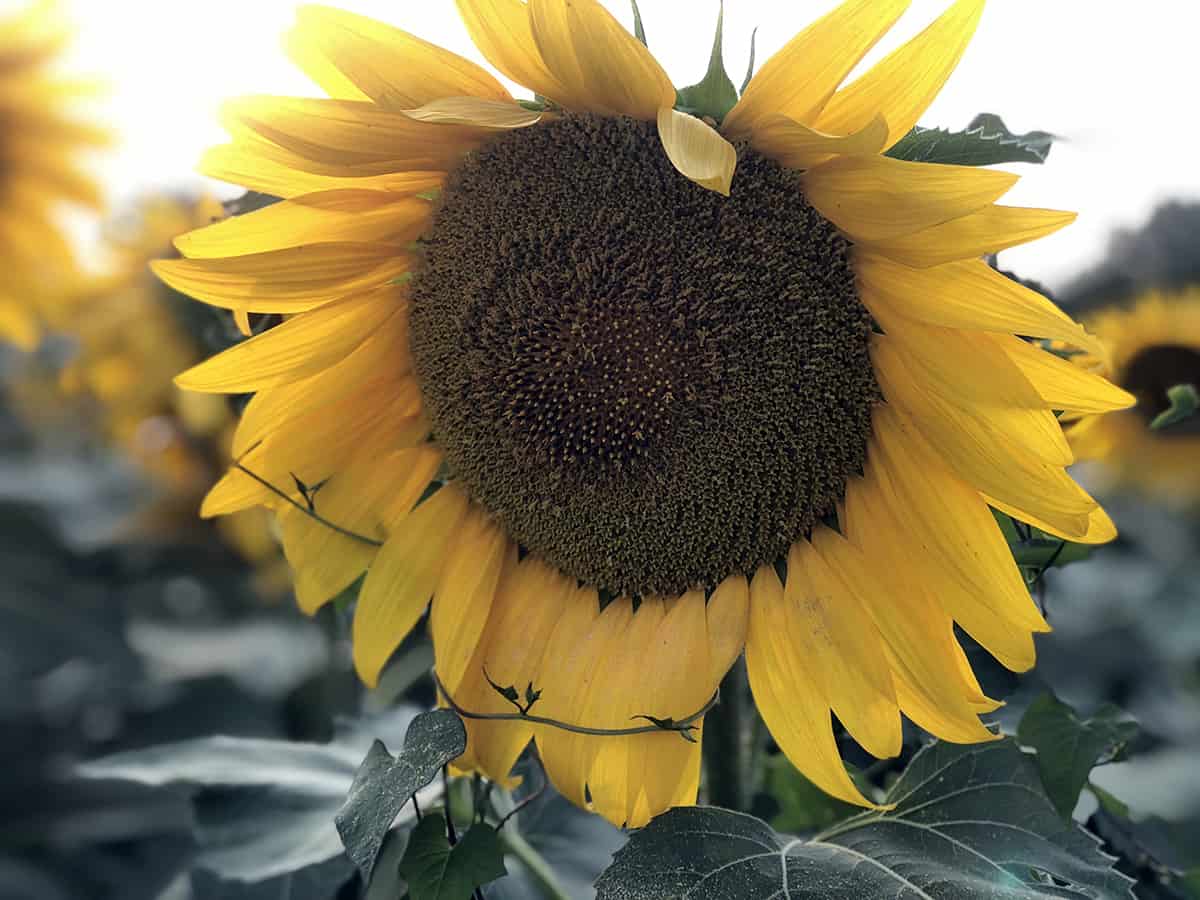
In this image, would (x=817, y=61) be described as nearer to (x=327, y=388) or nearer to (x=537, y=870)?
(x=327, y=388)

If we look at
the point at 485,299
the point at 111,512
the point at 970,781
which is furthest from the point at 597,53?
the point at 111,512

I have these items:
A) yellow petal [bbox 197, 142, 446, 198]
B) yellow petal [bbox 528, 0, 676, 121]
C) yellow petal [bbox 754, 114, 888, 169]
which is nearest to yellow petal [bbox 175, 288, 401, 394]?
yellow petal [bbox 197, 142, 446, 198]

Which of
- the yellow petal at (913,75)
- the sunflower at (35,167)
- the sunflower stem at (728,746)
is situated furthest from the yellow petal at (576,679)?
the sunflower at (35,167)

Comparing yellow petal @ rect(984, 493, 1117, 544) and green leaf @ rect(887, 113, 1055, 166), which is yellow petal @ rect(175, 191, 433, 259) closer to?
green leaf @ rect(887, 113, 1055, 166)

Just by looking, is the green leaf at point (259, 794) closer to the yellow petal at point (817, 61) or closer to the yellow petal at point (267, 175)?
the yellow petal at point (267, 175)

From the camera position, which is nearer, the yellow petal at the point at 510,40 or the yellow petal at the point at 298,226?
the yellow petal at the point at 510,40

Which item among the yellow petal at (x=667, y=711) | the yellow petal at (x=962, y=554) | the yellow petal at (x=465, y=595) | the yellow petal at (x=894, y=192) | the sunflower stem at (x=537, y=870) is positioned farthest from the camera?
the sunflower stem at (x=537, y=870)

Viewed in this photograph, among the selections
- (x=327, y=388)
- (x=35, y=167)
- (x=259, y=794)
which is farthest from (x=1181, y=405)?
(x=35, y=167)
